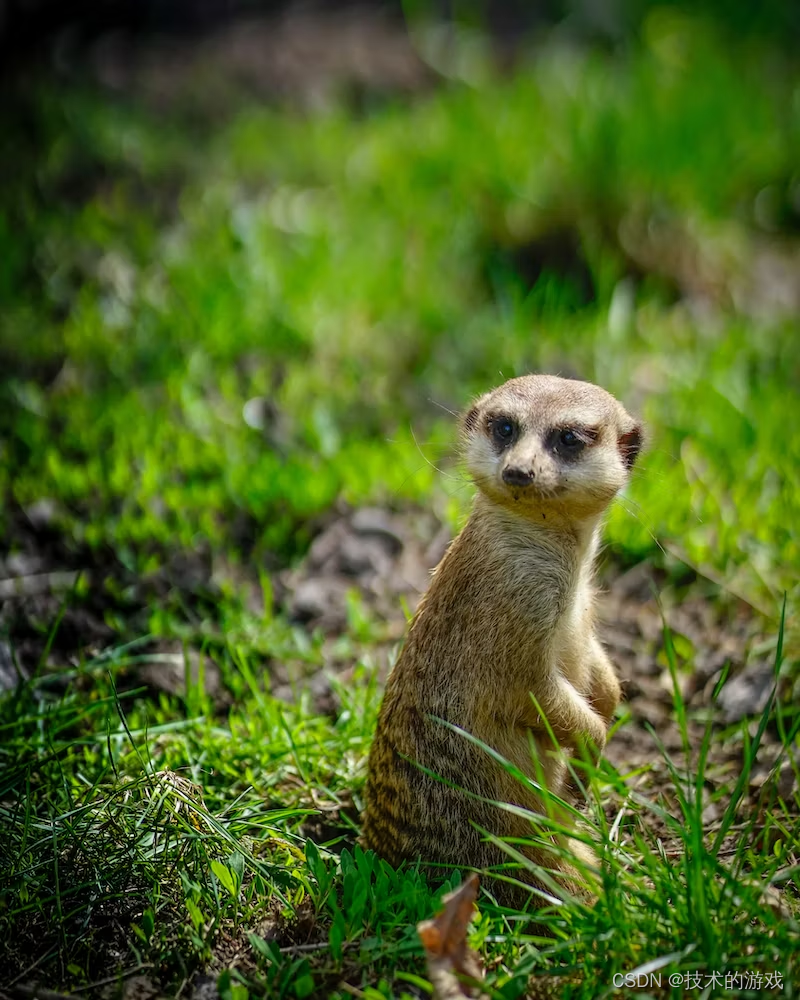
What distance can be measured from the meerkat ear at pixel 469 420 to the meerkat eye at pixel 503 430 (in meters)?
0.13

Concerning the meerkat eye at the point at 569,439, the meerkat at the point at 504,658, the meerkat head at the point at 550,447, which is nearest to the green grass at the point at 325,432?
the meerkat at the point at 504,658

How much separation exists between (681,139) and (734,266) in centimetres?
95

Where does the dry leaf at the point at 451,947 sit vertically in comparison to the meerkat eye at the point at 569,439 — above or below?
below

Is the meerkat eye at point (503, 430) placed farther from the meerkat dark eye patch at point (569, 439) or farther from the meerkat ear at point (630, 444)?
the meerkat ear at point (630, 444)

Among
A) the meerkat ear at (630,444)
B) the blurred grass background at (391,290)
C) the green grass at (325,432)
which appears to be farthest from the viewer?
the blurred grass background at (391,290)

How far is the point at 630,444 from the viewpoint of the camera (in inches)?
116

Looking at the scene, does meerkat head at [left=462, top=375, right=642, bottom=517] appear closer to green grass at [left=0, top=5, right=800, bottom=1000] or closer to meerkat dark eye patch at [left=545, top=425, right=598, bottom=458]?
meerkat dark eye patch at [left=545, top=425, right=598, bottom=458]

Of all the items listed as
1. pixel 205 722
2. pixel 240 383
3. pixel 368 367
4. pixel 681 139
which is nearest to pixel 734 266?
pixel 681 139

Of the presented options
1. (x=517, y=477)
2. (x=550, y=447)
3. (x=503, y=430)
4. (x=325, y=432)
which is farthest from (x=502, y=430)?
(x=325, y=432)

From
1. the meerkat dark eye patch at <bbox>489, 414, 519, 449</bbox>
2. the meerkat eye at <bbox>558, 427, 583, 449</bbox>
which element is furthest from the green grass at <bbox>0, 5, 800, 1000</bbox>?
the meerkat dark eye patch at <bbox>489, 414, 519, 449</bbox>

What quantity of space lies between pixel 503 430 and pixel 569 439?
0.18 meters

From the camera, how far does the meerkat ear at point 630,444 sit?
2.94 m

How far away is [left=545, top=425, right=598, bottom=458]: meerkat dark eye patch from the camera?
2.74m

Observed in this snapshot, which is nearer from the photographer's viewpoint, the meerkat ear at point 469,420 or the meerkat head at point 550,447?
the meerkat head at point 550,447
